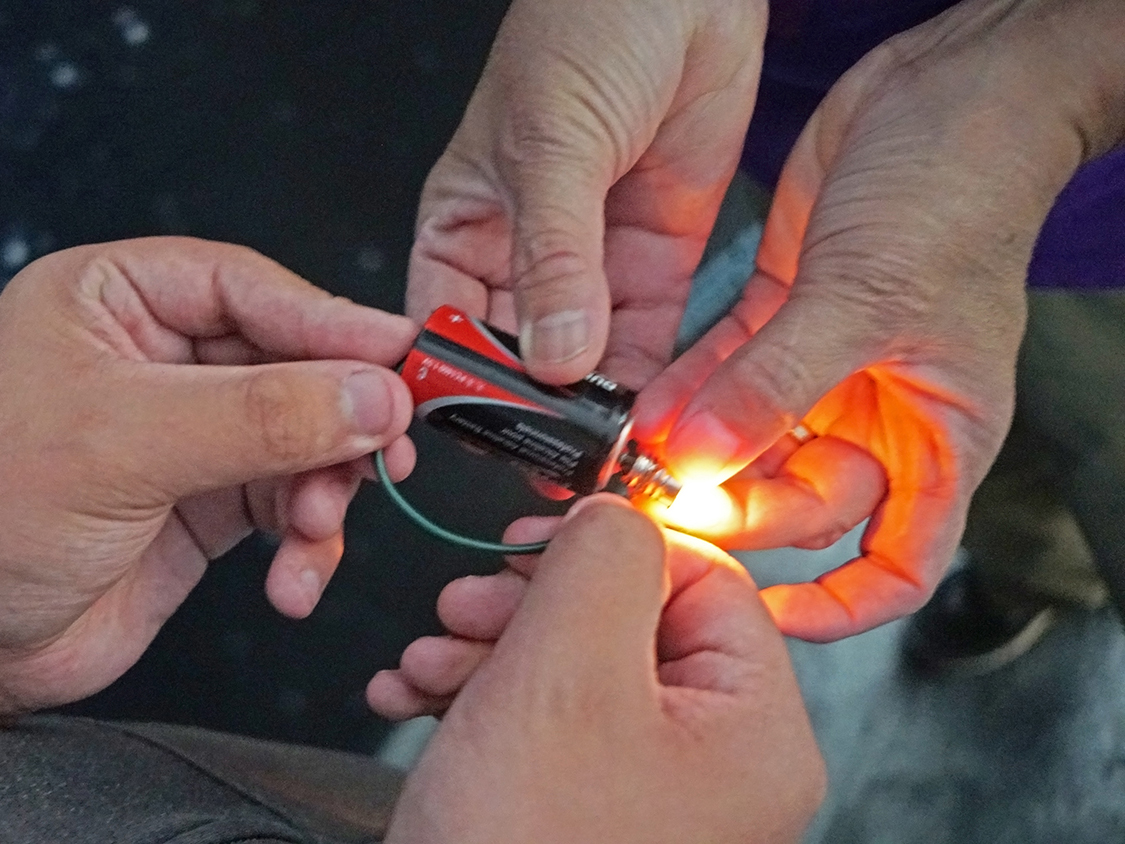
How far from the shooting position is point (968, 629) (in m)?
1.66

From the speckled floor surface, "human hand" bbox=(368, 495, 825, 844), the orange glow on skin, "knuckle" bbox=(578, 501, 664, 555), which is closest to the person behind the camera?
"human hand" bbox=(368, 495, 825, 844)

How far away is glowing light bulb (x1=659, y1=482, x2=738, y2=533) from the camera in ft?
3.35

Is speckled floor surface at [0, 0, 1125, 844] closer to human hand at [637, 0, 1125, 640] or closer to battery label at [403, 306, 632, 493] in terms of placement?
human hand at [637, 0, 1125, 640]

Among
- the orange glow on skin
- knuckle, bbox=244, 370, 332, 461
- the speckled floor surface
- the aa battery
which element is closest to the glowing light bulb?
the orange glow on skin

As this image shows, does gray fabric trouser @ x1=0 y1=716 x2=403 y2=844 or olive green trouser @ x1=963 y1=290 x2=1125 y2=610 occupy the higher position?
olive green trouser @ x1=963 y1=290 x2=1125 y2=610

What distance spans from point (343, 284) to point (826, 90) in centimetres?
100

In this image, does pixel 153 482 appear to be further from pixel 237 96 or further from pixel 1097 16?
pixel 237 96

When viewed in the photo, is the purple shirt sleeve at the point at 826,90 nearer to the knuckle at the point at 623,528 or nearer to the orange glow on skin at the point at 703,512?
the orange glow on skin at the point at 703,512

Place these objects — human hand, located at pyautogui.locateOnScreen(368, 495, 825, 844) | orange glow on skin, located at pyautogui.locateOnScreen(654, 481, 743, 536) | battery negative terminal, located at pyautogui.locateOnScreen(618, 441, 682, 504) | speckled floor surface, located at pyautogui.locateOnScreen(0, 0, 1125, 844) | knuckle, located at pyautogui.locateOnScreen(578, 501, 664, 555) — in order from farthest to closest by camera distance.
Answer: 1. speckled floor surface, located at pyautogui.locateOnScreen(0, 0, 1125, 844)
2. orange glow on skin, located at pyautogui.locateOnScreen(654, 481, 743, 536)
3. battery negative terminal, located at pyautogui.locateOnScreen(618, 441, 682, 504)
4. knuckle, located at pyautogui.locateOnScreen(578, 501, 664, 555)
5. human hand, located at pyautogui.locateOnScreen(368, 495, 825, 844)

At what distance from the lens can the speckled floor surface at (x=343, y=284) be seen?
1592mm

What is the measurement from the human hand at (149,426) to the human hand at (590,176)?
180mm

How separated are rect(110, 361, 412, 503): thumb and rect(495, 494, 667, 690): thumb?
0.75 feet

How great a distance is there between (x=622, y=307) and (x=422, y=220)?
32cm

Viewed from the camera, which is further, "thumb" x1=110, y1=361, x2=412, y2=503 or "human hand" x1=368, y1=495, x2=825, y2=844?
"thumb" x1=110, y1=361, x2=412, y2=503
